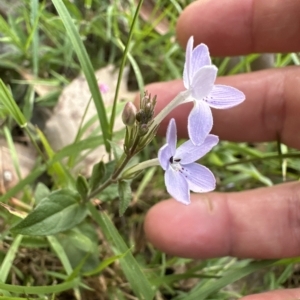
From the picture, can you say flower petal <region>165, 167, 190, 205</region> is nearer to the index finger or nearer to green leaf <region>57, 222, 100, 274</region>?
green leaf <region>57, 222, 100, 274</region>

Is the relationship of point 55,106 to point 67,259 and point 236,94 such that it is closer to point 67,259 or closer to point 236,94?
point 67,259

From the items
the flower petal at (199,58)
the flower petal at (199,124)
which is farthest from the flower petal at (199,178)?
the flower petal at (199,58)

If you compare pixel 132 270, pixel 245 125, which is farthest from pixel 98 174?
pixel 245 125

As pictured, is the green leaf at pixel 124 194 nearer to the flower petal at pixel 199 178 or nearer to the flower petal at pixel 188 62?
the flower petal at pixel 199 178

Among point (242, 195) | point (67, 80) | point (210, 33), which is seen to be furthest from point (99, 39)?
point (242, 195)

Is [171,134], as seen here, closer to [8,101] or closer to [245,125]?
[8,101]

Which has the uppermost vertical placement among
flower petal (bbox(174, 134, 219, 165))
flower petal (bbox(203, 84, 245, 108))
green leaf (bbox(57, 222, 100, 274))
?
flower petal (bbox(203, 84, 245, 108))

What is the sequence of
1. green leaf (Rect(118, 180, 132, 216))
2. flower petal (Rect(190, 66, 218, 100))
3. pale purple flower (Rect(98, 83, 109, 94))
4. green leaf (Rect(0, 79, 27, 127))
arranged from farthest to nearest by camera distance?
pale purple flower (Rect(98, 83, 109, 94))
green leaf (Rect(0, 79, 27, 127))
green leaf (Rect(118, 180, 132, 216))
flower petal (Rect(190, 66, 218, 100))

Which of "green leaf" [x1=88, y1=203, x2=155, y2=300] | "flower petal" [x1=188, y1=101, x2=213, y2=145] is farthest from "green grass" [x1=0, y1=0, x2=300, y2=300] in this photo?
"flower petal" [x1=188, y1=101, x2=213, y2=145]
